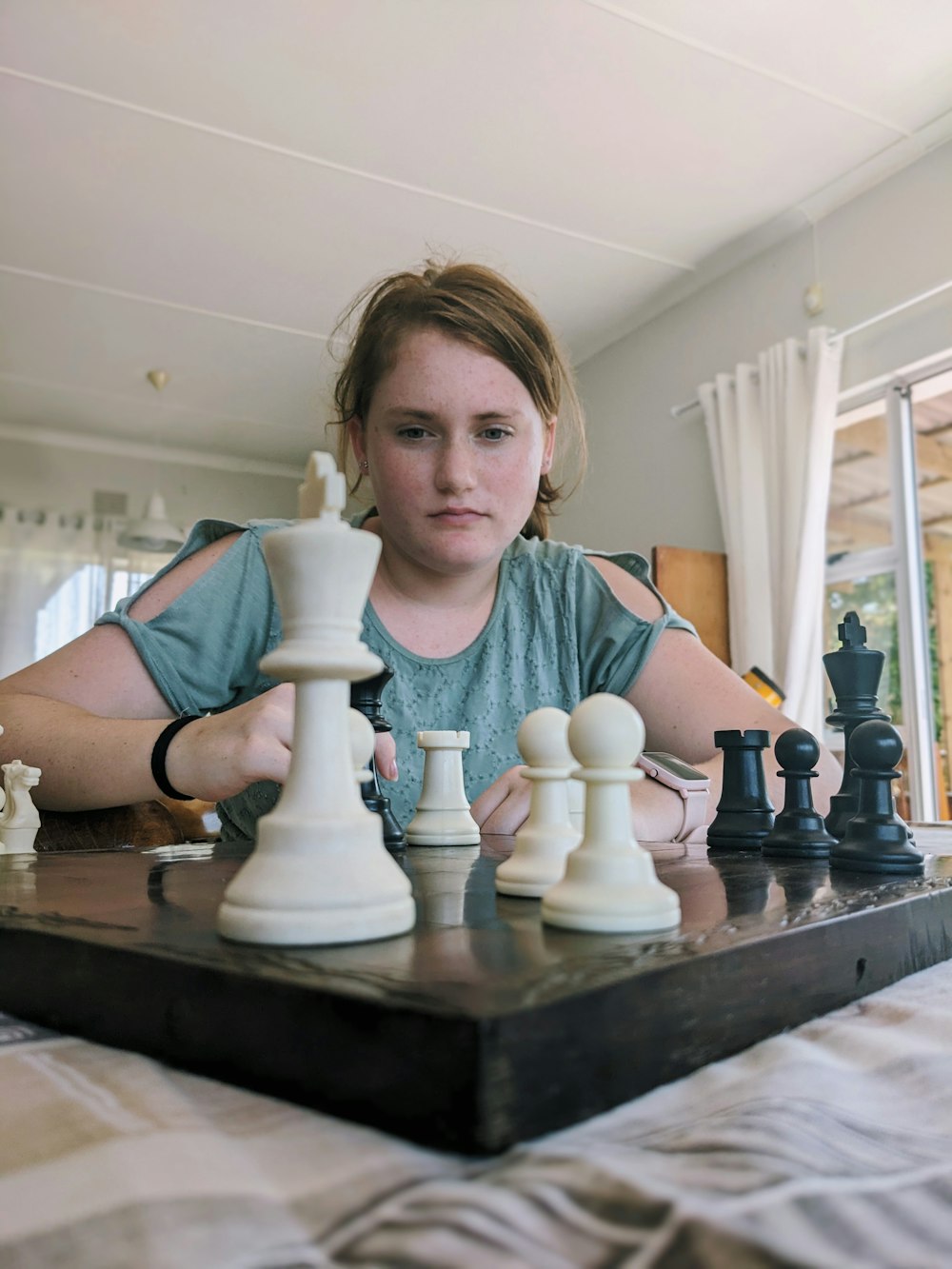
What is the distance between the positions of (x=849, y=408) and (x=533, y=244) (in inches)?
65.3

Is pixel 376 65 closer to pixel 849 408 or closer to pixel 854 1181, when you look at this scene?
pixel 849 408

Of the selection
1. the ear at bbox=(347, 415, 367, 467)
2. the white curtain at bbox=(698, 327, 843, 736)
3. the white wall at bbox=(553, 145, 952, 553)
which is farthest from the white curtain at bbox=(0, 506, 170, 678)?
the ear at bbox=(347, 415, 367, 467)

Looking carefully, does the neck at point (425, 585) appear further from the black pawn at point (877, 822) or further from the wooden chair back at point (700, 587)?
the wooden chair back at point (700, 587)

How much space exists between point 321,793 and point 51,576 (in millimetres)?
7351

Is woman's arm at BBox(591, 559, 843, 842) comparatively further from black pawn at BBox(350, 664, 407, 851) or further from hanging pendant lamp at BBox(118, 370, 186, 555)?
hanging pendant lamp at BBox(118, 370, 186, 555)

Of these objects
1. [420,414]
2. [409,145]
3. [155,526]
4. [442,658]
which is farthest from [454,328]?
[155,526]

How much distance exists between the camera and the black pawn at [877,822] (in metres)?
0.69

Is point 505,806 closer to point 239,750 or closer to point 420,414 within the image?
point 239,750

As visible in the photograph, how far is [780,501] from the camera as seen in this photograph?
4.34m

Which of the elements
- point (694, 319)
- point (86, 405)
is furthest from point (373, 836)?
point (86, 405)

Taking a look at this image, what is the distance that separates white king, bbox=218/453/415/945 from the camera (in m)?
0.44

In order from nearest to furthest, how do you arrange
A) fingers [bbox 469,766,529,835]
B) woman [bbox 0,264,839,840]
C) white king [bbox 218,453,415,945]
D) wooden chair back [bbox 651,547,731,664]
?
white king [bbox 218,453,415,945] < fingers [bbox 469,766,529,835] < woman [bbox 0,264,839,840] < wooden chair back [bbox 651,547,731,664]

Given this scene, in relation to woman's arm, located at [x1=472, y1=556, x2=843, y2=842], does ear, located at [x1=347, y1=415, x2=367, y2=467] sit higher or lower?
higher

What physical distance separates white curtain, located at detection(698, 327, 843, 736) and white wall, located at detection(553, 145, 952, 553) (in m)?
0.19
